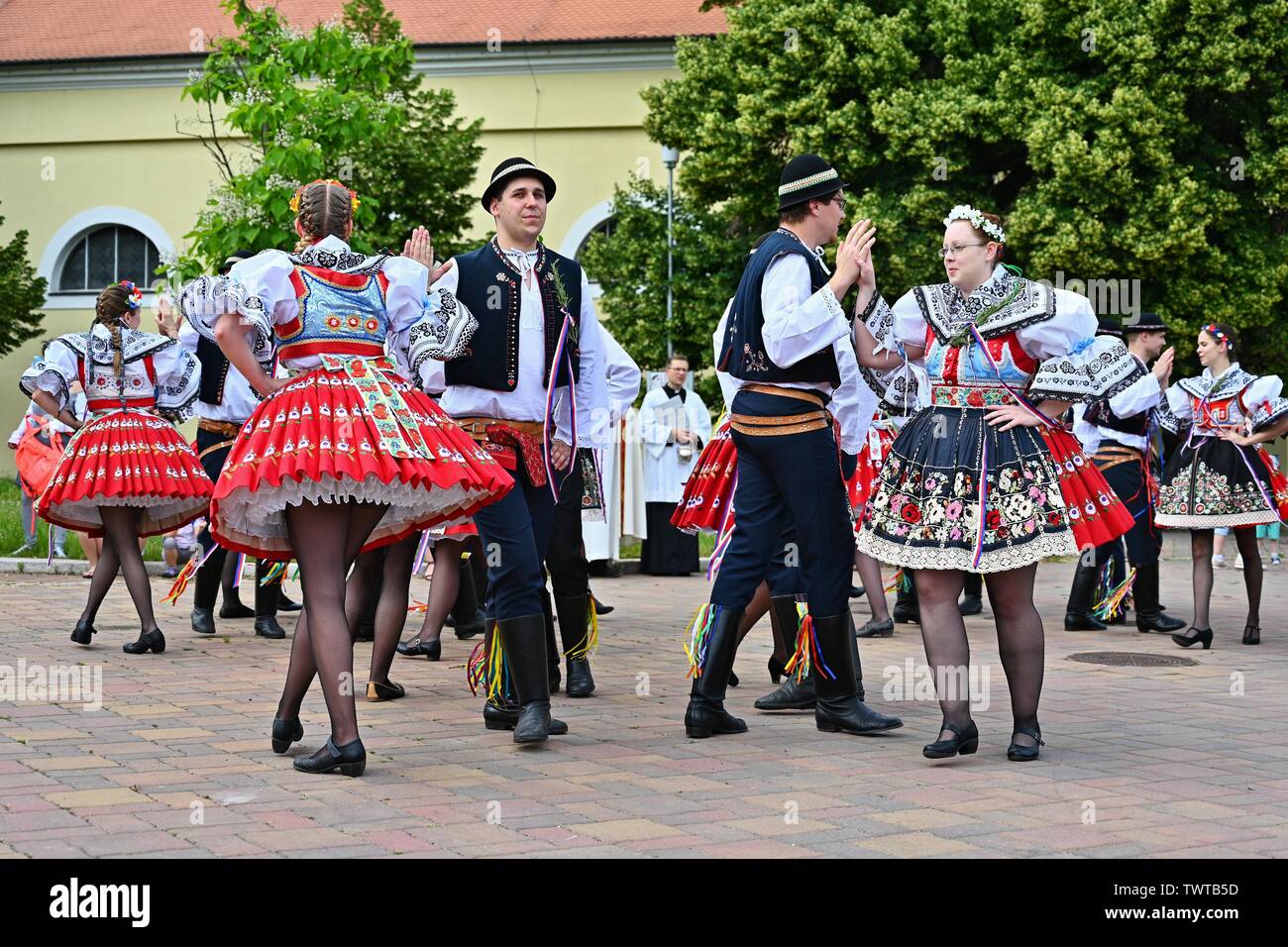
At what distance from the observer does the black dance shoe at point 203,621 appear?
9.64 metres

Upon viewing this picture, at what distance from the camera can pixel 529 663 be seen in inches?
234

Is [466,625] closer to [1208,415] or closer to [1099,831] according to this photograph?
[1208,415]

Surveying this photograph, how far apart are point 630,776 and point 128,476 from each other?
4.50 m

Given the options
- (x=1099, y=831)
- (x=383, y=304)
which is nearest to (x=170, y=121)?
(x=383, y=304)

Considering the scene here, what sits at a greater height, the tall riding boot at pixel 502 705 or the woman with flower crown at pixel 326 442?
the woman with flower crown at pixel 326 442

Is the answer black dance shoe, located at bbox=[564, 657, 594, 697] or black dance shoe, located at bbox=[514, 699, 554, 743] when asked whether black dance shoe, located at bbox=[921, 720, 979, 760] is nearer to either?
black dance shoe, located at bbox=[514, 699, 554, 743]

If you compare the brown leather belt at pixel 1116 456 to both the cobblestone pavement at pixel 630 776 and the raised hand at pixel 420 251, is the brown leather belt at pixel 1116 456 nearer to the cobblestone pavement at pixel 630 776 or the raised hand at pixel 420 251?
the cobblestone pavement at pixel 630 776

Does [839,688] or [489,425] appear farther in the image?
[839,688]

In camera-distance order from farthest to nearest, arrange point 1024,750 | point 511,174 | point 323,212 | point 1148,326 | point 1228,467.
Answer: point 1148,326 → point 1228,467 → point 511,174 → point 1024,750 → point 323,212

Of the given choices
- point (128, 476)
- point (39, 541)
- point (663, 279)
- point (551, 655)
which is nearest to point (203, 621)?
point (128, 476)

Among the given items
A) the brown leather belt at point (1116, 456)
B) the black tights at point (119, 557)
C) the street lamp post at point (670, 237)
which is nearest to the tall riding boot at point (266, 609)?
the black tights at point (119, 557)

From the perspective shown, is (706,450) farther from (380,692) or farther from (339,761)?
(339,761)

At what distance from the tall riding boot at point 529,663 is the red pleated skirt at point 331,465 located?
57 centimetres

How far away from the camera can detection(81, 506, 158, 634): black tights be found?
8.80 metres
